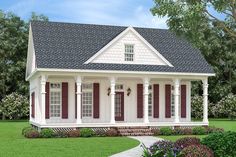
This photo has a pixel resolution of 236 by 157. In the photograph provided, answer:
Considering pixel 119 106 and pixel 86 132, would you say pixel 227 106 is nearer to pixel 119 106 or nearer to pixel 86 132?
pixel 119 106

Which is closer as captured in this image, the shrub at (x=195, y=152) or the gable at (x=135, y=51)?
the shrub at (x=195, y=152)

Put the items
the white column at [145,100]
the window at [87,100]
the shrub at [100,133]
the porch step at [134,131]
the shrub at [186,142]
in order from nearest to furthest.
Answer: the shrub at [186,142]
the shrub at [100,133]
the porch step at [134,131]
the white column at [145,100]
the window at [87,100]

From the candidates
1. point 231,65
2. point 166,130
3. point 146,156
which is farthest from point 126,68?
point 231,65

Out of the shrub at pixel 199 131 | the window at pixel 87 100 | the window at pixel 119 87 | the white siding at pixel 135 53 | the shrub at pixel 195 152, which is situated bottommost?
the shrub at pixel 199 131

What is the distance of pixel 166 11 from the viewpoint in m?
16.6

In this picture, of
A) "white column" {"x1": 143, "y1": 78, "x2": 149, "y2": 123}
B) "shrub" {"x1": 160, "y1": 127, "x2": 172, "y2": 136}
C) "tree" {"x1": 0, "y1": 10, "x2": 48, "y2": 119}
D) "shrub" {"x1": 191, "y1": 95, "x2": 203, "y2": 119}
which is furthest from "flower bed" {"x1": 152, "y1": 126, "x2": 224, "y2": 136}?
"tree" {"x1": 0, "y1": 10, "x2": 48, "y2": 119}

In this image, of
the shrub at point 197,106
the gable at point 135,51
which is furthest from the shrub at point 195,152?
the shrub at point 197,106

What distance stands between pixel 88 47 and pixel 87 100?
3.64m

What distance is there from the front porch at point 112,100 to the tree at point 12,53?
16386 millimetres

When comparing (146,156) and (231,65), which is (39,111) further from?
(231,65)

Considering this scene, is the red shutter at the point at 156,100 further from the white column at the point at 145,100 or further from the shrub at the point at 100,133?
the shrub at the point at 100,133

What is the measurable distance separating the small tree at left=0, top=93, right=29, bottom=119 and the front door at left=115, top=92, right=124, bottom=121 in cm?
1766

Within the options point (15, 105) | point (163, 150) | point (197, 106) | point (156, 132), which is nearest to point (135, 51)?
point (156, 132)

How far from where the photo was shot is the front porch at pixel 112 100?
2923 cm
